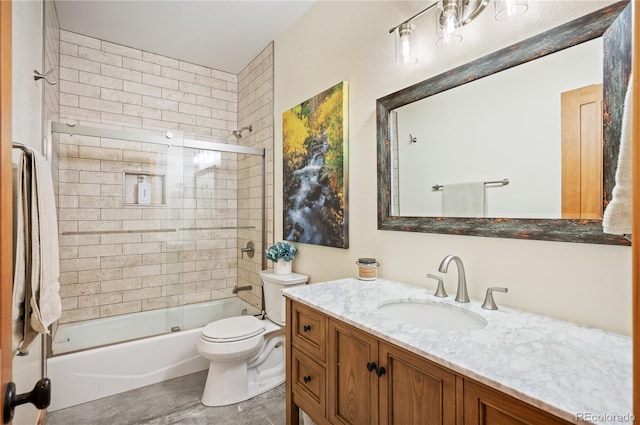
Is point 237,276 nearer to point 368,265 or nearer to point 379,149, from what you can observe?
point 368,265

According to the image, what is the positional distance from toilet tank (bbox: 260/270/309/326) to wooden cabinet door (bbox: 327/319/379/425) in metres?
1.04

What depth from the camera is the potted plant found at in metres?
2.41

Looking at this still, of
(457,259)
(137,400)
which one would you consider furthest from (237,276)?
(457,259)

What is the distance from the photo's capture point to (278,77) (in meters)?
2.76

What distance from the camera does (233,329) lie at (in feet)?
7.11

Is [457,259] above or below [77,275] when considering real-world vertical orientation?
above

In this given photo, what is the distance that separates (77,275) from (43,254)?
2059 mm

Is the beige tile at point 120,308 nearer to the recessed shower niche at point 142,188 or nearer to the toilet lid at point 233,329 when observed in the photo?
the recessed shower niche at point 142,188

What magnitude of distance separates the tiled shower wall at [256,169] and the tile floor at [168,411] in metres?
0.96

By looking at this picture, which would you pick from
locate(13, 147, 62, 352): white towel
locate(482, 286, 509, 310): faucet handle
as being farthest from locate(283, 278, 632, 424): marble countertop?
locate(13, 147, 62, 352): white towel

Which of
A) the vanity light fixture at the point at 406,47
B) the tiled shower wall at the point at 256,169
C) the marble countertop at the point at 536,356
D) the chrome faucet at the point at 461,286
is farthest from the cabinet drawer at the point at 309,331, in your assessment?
the tiled shower wall at the point at 256,169

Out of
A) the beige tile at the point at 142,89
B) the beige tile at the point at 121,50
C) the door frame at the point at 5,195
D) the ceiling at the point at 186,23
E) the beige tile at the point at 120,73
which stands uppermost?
the ceiling at the point at 186,23

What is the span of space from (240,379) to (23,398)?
1.71 m

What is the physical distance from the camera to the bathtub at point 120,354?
208 cm
